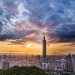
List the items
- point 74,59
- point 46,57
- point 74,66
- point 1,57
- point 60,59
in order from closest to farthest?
point 74,66
point 74,59
point 1,57
point 60,59
point 46,57

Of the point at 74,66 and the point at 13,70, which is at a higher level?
the point at 13,70

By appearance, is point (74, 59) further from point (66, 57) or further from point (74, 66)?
point (66, 57)

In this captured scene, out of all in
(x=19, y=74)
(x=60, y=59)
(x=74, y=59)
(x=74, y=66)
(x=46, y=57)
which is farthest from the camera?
(x=46, y=57)

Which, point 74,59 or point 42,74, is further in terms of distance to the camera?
point 74,59

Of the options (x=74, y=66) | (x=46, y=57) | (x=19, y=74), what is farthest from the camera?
(x=46, y=57)

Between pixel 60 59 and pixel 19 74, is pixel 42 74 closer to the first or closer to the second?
pixel 19 74

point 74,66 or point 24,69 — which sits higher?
point 24,69

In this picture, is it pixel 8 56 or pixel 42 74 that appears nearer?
pixel 42 74

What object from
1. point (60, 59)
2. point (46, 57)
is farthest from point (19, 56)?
point (60, 59)

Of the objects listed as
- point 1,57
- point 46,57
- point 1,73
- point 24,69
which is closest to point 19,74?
point 24,69
